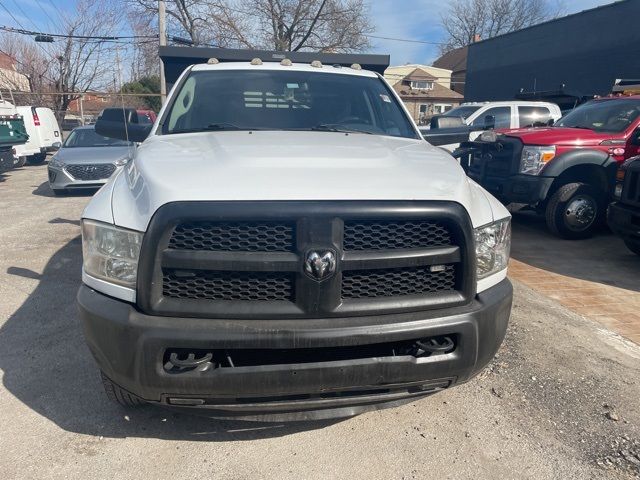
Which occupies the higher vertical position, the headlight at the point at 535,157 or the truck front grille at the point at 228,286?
the headlight at the point at 535,157

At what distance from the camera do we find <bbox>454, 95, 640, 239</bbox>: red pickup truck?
6.77 m

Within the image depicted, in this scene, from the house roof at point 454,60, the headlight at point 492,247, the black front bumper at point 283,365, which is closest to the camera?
the black front bumper at point 283,365

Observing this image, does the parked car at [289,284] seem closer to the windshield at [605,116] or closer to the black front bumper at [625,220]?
the black front bumper at [625,220]

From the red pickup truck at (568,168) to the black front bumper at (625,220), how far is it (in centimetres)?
113

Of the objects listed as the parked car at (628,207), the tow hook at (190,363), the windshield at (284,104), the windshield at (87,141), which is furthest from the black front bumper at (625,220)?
the windshield at (87,141)

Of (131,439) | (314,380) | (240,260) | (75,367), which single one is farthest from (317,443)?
(75,367)

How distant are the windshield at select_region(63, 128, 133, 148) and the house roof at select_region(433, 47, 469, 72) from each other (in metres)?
44.5

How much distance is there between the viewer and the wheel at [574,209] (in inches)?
269

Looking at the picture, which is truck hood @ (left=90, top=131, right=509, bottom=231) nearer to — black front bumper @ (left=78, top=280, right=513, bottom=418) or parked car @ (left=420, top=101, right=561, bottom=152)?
black front bumper @ (left=78, top=280, right=513, bottom=418)

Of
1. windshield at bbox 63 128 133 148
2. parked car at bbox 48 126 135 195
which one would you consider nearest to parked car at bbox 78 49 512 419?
parked car at bbox 48 126 135 195

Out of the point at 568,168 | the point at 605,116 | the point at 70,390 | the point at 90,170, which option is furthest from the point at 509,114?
the point at 70,390

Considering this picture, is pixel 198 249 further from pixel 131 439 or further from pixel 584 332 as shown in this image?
pixel 584 332

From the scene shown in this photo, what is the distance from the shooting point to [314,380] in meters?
2.05

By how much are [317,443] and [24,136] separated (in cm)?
1520
